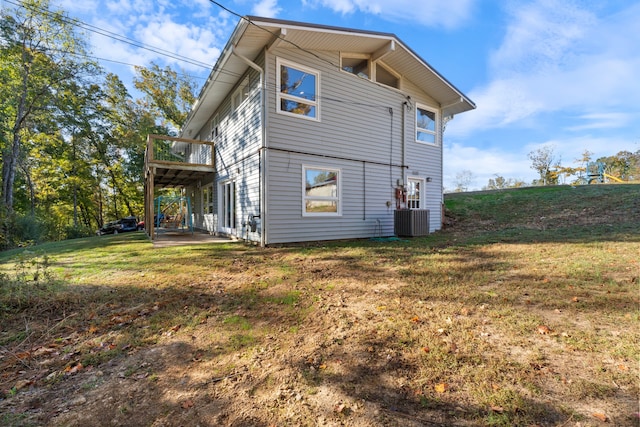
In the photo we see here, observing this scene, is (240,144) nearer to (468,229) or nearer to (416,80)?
(416,80)

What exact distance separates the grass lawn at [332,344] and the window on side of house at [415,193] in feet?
18.1

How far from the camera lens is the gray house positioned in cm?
748

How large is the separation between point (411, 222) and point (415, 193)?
7.72 feet

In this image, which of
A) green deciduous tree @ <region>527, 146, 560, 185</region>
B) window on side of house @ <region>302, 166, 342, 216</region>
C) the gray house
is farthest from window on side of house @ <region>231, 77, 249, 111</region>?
green deciduous tree @ <region>527, 146, 560, 185</region>

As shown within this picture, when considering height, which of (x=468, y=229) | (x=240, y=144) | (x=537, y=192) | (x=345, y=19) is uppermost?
(x=345, y=19)

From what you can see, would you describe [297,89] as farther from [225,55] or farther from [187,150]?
[187,150]

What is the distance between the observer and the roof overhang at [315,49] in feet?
22.2

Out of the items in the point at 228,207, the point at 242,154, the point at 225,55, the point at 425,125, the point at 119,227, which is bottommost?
the point at 119,227

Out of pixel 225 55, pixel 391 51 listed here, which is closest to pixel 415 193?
pixel 391 51

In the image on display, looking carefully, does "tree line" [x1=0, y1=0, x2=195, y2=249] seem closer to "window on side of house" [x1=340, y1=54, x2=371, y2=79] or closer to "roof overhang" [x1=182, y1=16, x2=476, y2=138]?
"roof overhang" [x1=182, y1=16, x2=476, y2=138]

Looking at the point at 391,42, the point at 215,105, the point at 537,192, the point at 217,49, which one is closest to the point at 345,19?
the point at 391,42

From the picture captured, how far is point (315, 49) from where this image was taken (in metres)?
8.09

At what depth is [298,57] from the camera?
25.7ft

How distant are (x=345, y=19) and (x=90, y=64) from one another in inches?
794
